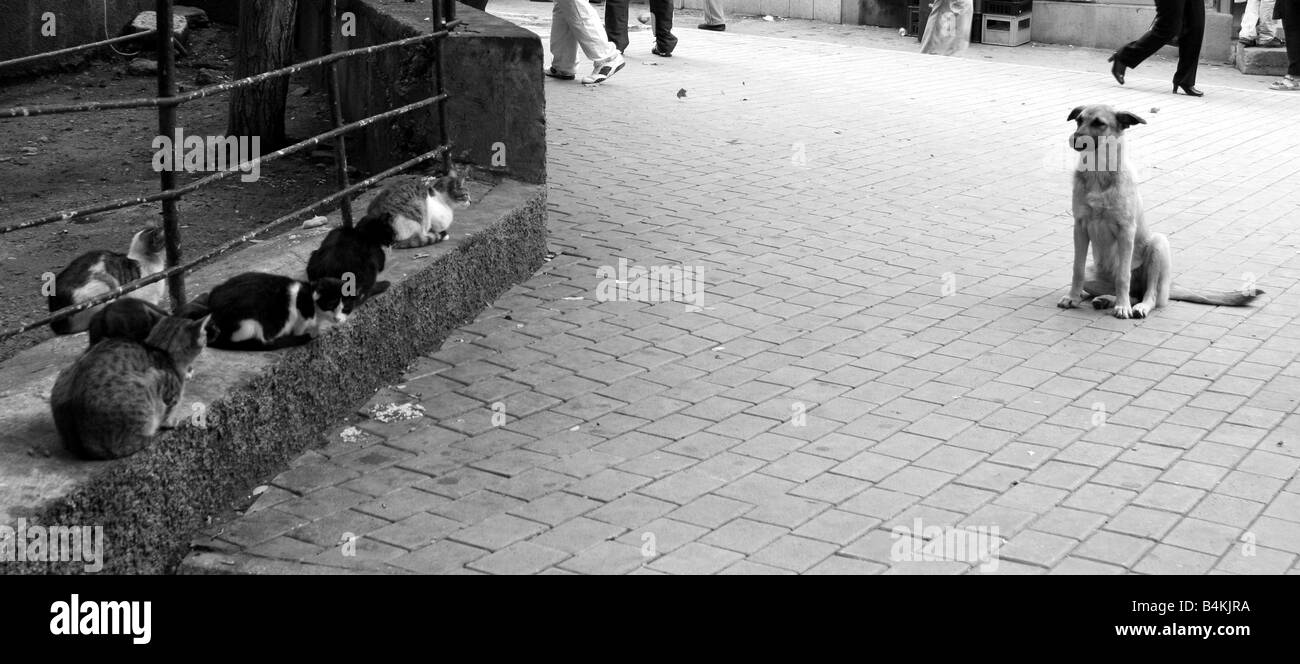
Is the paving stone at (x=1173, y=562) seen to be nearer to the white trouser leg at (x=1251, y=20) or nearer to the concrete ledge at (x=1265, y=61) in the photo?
the concrete ledge at (x=1265, y=61)

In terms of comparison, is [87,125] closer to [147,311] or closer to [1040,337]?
[147,311]

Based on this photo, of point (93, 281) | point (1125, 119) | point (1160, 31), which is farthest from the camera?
point (1160, 31)

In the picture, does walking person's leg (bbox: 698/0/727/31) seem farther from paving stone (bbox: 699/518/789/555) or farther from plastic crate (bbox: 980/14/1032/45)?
paving stone (bbox: 699/518/789/555)

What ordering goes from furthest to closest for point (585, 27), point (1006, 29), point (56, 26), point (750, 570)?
1. point (1006, 29)
2. point (585, 27)
3. point (56, 26)
4. point (750, 570)

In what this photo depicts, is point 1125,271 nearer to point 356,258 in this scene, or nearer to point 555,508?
point 555,508

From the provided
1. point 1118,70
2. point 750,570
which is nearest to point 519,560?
point 750,570

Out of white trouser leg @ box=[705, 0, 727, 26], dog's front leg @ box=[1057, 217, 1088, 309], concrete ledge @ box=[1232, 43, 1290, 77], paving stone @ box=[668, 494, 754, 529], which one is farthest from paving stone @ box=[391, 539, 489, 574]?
white trouser leg @ box=[705, 0, 727, 26]

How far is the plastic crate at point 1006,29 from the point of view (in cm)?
1952

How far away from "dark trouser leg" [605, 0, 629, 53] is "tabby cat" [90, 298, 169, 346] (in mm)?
12843

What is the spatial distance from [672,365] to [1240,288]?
155 inches

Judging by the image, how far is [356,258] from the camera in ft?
20.9

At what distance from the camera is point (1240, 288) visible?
8234mm

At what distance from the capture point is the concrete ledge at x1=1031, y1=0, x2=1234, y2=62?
18156 millimetres

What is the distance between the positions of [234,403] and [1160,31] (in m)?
13.4
